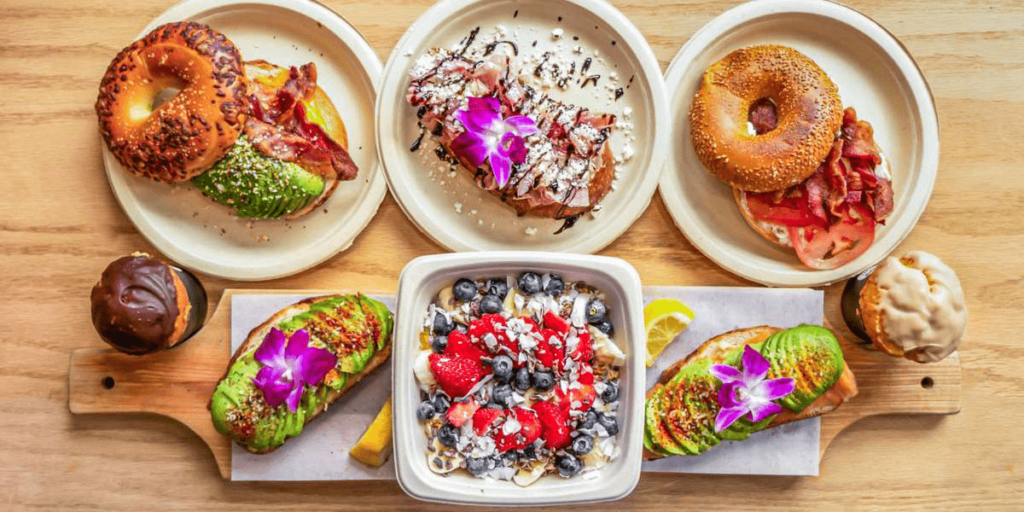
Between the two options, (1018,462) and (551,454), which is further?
(1018,462)

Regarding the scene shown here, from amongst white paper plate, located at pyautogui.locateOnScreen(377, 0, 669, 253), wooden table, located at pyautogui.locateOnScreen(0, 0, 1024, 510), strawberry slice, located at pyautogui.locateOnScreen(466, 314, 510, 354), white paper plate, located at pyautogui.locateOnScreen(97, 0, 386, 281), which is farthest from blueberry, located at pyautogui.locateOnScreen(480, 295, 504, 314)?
white paper plate, located at pyautogui.locateOnScreen(97, 0, 386, 281)

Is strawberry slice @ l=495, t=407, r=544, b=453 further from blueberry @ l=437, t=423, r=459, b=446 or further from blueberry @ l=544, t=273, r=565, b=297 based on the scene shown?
blueberry @ l=544, t=273, r=565, b=297

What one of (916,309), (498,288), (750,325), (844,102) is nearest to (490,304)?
(498,288)

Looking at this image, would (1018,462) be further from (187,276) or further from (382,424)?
(187,276)

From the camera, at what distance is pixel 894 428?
104 inches

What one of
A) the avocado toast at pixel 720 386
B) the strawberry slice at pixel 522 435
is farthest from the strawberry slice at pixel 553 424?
the avocado toast at pixel 720 386

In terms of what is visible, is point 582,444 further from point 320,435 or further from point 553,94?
point 553,94

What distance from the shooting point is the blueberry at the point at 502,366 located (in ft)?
6.97

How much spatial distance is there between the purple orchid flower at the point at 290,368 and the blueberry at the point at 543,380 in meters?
0.61

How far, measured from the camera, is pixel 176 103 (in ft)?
7.72

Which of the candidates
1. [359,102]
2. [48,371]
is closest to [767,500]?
[359,102]

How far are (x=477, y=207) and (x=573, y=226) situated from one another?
0.32 m

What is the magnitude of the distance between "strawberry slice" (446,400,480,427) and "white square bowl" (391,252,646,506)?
12cm

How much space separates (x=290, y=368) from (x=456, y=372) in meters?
0.51
